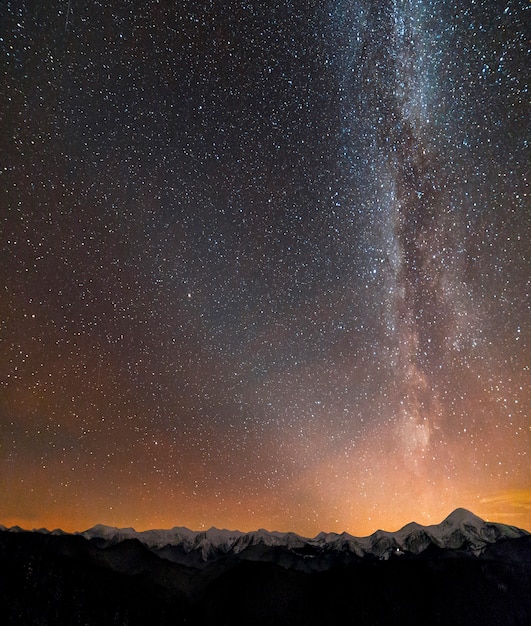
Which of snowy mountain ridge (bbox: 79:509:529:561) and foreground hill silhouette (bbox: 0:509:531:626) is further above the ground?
snowy mountain ridge (bbox: 79:509:529:561)

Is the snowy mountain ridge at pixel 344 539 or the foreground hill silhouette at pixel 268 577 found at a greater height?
the snowy mountain ridge at pixel 344 539

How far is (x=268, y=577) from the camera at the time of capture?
3.14 metres

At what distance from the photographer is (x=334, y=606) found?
9.87ft

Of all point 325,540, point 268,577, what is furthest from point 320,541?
point 268,577

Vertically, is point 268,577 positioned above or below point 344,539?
below

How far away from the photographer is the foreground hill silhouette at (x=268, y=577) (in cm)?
276

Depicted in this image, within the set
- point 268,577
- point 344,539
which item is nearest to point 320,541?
point 344,539

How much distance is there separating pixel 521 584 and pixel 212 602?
198cm

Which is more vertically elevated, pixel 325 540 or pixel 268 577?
pixel 325 540

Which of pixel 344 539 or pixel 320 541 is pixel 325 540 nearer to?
pixel 320 541

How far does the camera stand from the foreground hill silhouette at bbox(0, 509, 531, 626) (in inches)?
109

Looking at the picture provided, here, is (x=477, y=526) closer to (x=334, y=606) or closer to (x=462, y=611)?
(x=462, y=611)

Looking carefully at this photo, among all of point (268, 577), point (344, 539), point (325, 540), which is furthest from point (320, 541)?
point (268, 577)

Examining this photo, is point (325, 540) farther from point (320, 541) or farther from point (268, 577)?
point (268, 577)
